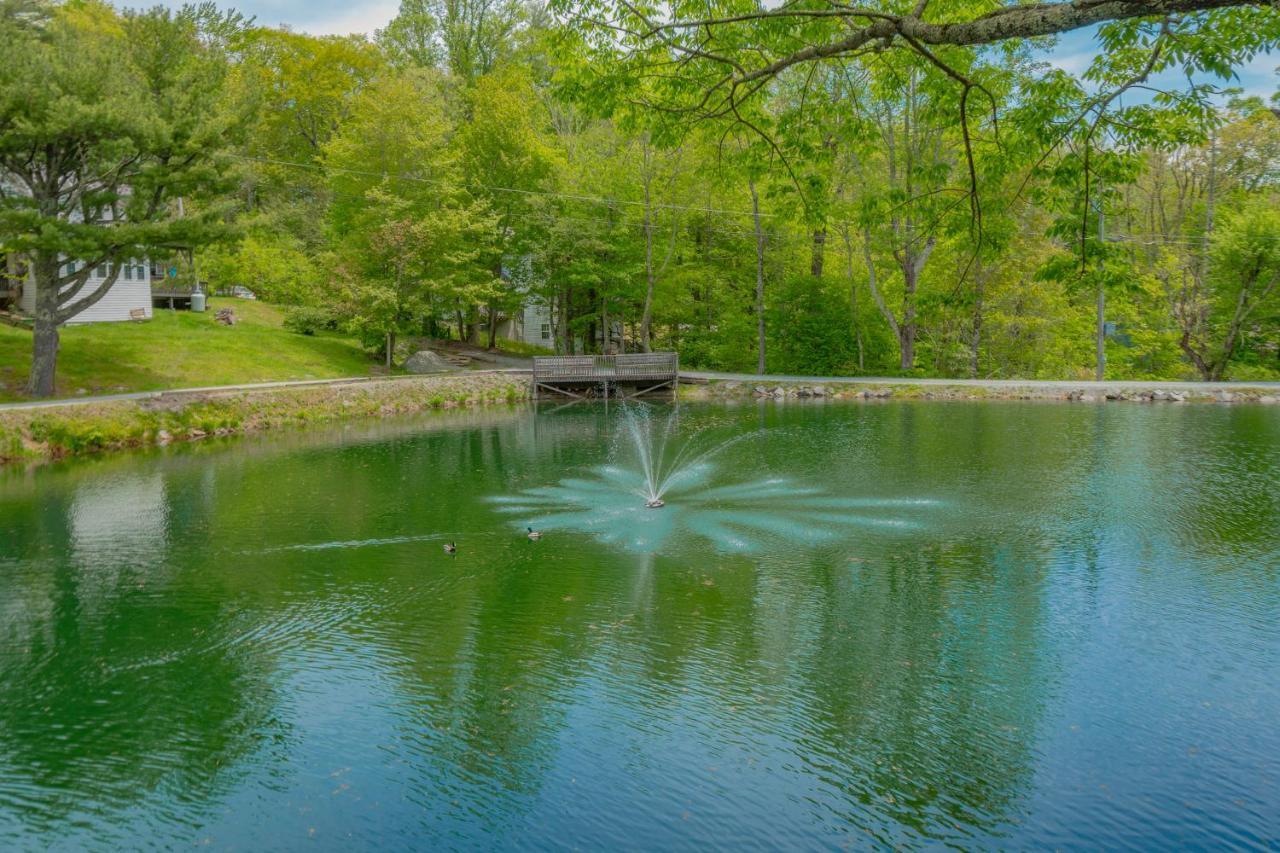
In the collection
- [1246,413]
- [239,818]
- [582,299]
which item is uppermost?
[582,299]

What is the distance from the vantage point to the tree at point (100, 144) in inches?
817

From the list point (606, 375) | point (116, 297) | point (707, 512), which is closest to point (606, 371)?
point (606, 375)

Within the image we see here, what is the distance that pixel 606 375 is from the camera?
34281 mm

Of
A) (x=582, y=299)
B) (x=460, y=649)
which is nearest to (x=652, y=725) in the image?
(x=460, y=649)

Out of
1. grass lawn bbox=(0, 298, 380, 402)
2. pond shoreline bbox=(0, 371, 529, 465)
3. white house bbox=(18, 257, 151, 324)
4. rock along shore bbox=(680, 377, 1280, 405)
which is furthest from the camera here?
white house bbox=(18, 257, 151, 324)

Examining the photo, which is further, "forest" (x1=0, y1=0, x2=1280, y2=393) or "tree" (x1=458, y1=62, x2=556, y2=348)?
"tree" (x1=458, y1=62, x2=556, y2=348)

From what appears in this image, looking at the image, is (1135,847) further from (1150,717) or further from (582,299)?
(582,299)

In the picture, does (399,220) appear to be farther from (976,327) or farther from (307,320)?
(976,327)

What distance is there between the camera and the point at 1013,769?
620cm

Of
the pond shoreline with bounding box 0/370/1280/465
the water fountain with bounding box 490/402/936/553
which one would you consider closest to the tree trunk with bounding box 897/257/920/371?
the pond shoreline with bounding box 0/370/1280/465

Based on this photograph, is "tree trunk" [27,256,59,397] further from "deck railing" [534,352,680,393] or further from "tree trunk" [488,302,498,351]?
"tree trunk" [488,302,498,351]

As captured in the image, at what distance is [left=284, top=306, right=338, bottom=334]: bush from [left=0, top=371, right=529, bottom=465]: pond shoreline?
5.44m

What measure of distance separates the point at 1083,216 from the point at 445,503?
1171cm

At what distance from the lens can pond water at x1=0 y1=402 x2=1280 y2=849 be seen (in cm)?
584
